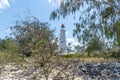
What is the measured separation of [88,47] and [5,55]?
3479 millimetres

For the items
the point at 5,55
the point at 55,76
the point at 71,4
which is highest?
the point at 71,4

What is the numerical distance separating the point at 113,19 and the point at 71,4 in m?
1.79

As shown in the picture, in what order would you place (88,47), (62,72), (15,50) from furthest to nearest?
(88,47) < (15,50) < (62,72)

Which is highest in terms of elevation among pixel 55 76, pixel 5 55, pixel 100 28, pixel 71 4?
pixel 71 4

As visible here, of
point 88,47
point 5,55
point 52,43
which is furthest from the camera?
point 88,47

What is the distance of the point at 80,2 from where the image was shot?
13867mm

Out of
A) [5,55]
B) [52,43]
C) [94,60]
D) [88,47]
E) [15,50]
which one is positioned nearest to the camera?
[52,43]

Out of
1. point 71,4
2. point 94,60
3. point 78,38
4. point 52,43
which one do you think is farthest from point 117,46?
point 52,43

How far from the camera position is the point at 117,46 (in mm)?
13195

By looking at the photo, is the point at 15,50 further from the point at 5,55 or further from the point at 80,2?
the point at 80,2

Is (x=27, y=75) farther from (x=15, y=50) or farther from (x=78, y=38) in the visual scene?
(x=78, y=38)

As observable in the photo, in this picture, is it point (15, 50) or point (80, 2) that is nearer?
point (15, 50)

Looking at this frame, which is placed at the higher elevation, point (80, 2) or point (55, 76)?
point (80, 2)

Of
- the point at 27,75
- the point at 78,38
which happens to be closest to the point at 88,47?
the point at 78,38
